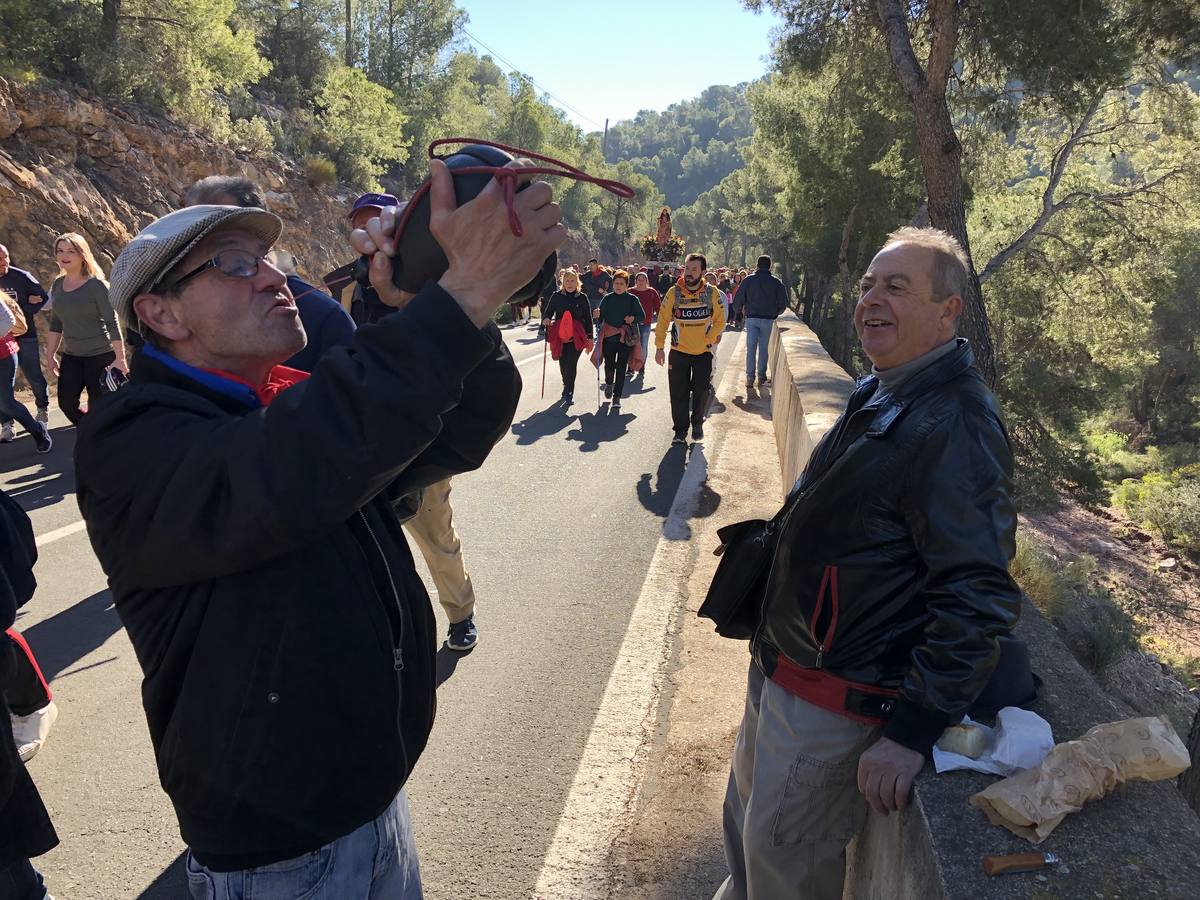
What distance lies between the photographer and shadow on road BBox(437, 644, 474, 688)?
421 centimetres

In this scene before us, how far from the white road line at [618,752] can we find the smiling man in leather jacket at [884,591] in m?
0.89

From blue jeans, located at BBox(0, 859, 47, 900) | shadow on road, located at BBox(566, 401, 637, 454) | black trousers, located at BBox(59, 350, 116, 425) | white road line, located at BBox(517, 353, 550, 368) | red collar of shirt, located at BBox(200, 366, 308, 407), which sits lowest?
shadow on road, located at BBox(566, 401, 637, 454)

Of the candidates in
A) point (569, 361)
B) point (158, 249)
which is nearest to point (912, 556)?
point (158, 249)

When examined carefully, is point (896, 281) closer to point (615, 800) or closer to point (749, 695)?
point (749, 695)

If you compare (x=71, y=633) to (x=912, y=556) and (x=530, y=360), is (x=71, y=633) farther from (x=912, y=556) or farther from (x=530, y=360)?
(x=530, y=360)

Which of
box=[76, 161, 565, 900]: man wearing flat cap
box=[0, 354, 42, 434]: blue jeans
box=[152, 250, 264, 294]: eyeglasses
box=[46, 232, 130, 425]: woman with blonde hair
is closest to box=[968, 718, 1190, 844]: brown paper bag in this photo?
box=[76, 161, 565, 900]: man wearing flat cap

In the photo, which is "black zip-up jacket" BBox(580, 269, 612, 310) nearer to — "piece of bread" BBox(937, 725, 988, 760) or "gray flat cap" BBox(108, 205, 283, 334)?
"piece of bread" BBox(937, 725, 988, 760)

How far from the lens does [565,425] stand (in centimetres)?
1035

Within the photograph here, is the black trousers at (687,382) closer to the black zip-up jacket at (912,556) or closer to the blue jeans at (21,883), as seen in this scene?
the black zip-up jacket at (912,556)

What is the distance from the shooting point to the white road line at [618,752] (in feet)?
9.71

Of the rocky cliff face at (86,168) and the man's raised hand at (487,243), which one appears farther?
the rocky cliff face at (86,168)

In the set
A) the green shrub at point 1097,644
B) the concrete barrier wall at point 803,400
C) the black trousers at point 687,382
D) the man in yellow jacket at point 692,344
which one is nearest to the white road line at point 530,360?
the concrete barrier wall at point 803,400

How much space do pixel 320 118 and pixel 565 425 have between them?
24268 mm

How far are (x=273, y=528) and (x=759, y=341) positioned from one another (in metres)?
12.4
